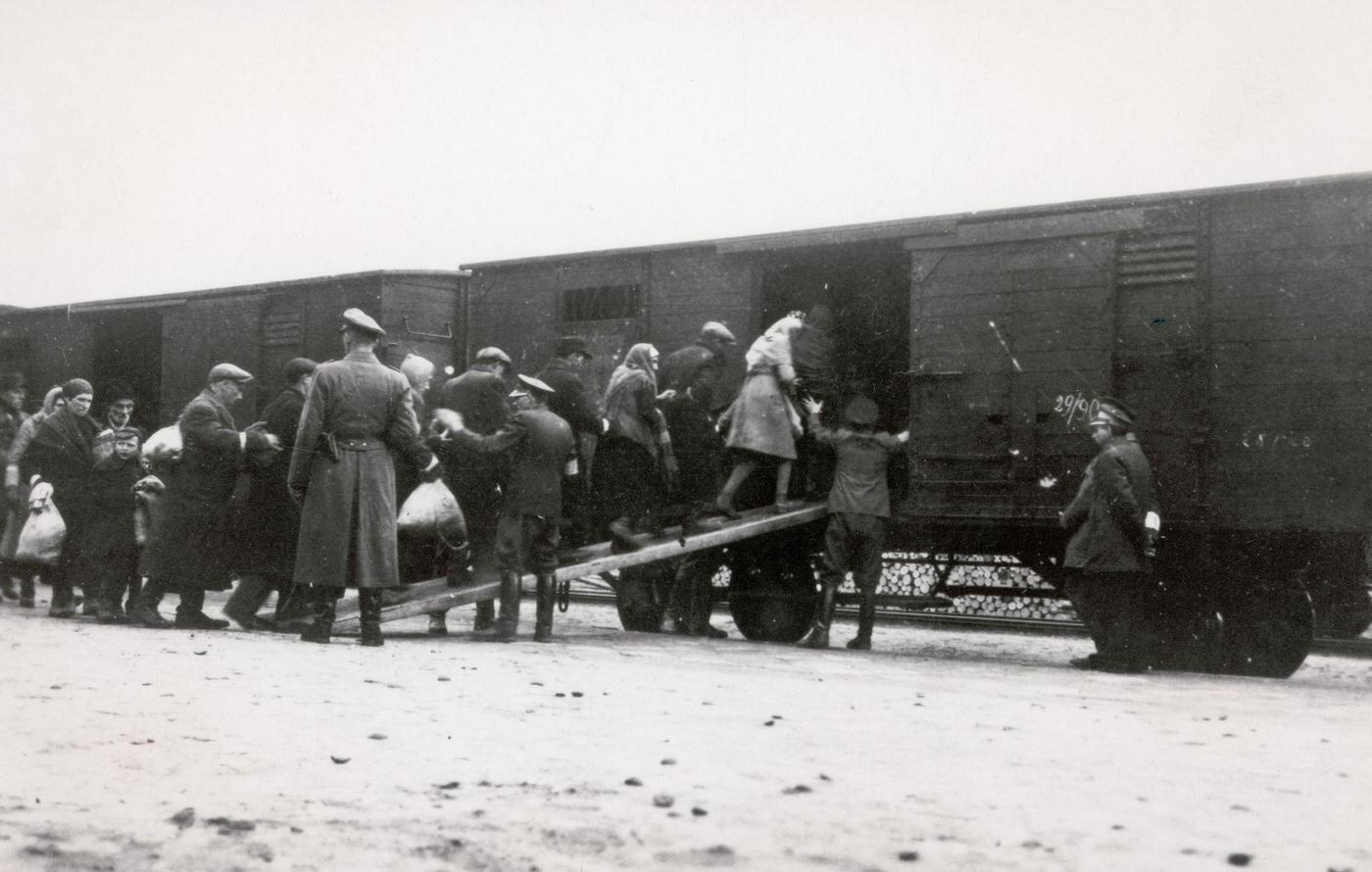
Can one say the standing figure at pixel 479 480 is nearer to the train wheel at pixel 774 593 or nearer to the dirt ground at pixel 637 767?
the dirt ground at pixel 637 767

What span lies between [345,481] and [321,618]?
817mm

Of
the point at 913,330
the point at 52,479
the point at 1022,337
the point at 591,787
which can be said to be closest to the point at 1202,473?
the point at 1022,337

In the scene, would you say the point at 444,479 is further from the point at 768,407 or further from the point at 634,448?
the point at 768,407

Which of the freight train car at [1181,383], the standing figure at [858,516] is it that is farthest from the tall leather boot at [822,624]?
the freight train car at [1181,383]

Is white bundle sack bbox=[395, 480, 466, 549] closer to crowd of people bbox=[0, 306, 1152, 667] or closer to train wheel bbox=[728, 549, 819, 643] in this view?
crowd of people bbox=[0, 306, 1152, 667]

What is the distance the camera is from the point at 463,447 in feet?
28.5

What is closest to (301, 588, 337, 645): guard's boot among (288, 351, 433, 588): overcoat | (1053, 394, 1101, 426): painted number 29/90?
(288, 351, 433, 588): overcoat

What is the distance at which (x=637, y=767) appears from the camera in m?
4.02

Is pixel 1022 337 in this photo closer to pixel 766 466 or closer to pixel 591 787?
pixel 766 466

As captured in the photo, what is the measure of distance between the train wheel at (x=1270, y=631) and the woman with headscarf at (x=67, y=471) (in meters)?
7.71

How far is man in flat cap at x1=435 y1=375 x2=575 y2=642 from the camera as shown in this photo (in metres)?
8.27

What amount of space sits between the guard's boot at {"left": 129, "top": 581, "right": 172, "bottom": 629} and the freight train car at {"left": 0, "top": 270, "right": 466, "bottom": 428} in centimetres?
281

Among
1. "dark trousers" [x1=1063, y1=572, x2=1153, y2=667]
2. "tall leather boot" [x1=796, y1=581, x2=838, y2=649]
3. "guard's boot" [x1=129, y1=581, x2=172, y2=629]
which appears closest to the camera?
"dark trousers" [x1=1063, y1=572, x2=1153, y2=667]

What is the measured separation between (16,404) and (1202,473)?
924cm
